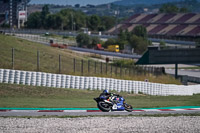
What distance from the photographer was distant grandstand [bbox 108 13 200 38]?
130m

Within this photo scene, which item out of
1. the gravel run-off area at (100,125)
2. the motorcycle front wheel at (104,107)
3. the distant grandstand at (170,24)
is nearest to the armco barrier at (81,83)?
the motorcycle front wheel at (104,107)

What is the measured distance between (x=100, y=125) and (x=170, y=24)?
134 meters

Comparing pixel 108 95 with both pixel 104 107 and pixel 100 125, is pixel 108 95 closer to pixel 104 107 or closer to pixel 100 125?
pixel 104 107

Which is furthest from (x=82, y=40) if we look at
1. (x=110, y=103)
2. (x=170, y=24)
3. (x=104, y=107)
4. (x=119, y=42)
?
(x=110, y=103)

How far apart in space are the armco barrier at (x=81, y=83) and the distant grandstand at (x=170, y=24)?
297ft

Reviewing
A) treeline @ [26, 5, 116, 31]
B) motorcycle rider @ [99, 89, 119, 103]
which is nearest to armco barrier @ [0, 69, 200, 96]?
motorcycle rider @ [99, 89, 119, 103]

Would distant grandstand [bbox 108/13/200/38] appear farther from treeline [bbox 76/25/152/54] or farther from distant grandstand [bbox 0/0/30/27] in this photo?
distant grandstand [bbox 0/0/30/27]

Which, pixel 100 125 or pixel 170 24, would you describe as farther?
pixel 170 24

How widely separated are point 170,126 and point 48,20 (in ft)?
498

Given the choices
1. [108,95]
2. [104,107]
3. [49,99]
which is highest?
[108,95]

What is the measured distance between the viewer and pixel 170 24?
147 meters

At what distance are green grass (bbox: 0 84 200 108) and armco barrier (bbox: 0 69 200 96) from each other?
0.62 metres

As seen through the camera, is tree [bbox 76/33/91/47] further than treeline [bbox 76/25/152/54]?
No

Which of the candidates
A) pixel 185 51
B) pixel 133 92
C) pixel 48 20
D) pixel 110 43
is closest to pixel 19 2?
pixel 48 20
